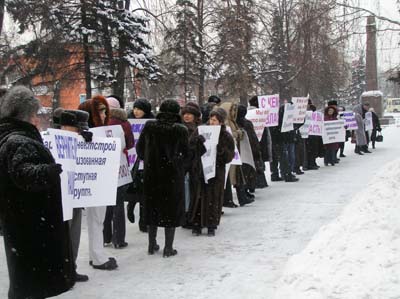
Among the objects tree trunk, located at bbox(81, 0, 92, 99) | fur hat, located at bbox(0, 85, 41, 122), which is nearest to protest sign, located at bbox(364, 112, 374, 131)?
tree trunk, located at bbox(81, 0, 92, 99)

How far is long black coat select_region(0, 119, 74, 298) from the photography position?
3957mm

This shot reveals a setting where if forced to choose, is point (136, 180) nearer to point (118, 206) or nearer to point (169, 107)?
point (118, 206)

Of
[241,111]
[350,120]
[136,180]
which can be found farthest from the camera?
[350,120]

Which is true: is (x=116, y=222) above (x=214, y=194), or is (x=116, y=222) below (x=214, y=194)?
below

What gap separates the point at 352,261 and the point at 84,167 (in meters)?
2.66

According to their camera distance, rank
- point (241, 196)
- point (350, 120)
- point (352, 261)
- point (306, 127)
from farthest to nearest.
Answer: point (350, 120) → point (306, 127) → point (241, 196) → point (352, 261)

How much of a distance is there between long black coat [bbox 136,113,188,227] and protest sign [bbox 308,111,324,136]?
9654mm

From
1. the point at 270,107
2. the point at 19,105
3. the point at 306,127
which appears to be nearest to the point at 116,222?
the point at 19,105

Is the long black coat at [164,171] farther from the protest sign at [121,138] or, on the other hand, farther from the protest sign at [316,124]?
the protest sign at [316,124]

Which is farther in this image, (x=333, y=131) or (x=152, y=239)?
(x=333, y=131)

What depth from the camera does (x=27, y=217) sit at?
399 cm

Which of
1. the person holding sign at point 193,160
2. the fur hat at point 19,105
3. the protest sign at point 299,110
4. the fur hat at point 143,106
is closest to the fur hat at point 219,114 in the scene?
the person holding sign at point 193,160

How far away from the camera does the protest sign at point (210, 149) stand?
771cm

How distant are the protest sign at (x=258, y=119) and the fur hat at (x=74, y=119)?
6.63 metres
